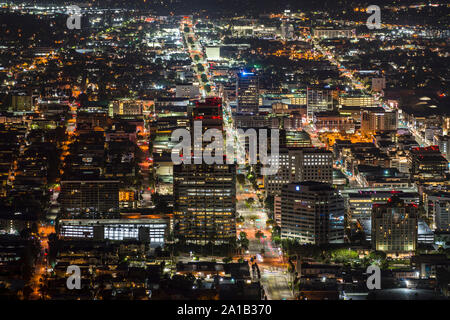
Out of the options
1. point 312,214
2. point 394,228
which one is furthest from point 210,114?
point 394,228

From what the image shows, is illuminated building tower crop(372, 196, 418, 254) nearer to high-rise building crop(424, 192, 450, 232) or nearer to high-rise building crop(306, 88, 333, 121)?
high-rise building crop(424, 192, 450, 232)

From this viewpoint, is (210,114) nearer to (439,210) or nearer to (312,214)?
(439,210)

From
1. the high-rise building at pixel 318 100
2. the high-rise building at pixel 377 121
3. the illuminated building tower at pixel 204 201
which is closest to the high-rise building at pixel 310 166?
the illuminated building tower at pixel 204 201

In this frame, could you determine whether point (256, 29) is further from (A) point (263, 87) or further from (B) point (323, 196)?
(B) point (323, 196)

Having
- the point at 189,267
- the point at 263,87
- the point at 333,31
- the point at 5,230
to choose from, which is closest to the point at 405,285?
the point at 189,267
